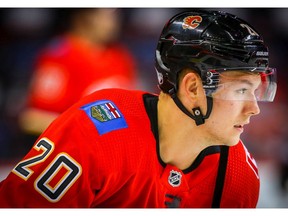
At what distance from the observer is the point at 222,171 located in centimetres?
258

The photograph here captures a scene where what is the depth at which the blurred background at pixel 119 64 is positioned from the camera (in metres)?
2.93

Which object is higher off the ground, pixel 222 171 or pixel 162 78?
pixel 162 78

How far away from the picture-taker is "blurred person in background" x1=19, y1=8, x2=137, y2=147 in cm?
295

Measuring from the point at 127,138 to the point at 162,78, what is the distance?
310 millimetres

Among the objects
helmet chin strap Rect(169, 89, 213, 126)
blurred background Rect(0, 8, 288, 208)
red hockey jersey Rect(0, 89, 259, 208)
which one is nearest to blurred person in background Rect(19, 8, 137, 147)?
blurred background Rect(0, 8, 288, 208)

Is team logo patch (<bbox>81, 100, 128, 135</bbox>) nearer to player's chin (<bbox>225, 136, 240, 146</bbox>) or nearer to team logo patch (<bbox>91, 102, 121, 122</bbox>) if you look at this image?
team logo patch (<bbox>91, 102, 121, 122</bbox>)

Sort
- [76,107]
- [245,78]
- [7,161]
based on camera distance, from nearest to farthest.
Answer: [245,78]
[76,107]
[7,161]

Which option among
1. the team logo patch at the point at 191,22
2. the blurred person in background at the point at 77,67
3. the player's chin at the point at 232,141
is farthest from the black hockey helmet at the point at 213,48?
the blurred person in background at the point at 77,67

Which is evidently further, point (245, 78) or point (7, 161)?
point (7, 161)

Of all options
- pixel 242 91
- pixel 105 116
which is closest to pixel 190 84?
pixel 242 91

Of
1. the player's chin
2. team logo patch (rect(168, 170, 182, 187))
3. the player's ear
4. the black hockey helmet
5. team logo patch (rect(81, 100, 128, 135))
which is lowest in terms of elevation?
team logo patch (rect(168, 170, 182, 187))

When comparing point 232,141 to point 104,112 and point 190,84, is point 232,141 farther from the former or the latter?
point 104,112

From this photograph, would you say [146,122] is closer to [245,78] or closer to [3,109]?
[245,78]
